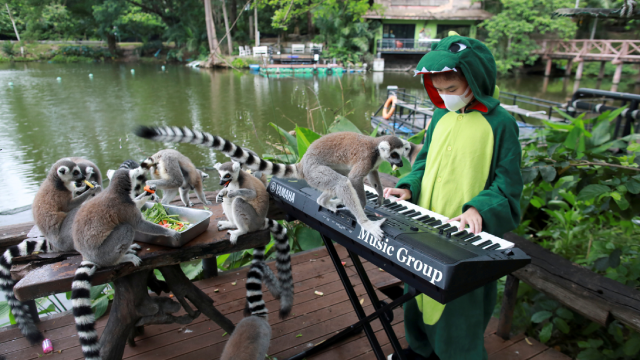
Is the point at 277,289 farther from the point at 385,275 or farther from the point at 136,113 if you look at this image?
the point at 136,113

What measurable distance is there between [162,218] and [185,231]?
38 cm

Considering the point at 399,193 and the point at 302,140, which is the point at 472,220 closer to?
the point at 399,193

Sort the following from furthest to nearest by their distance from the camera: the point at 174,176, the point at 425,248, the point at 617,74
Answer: the point at 617,74
the point at 174,176
the point at 425,248

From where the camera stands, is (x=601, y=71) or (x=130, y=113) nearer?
(x=130, y=113)

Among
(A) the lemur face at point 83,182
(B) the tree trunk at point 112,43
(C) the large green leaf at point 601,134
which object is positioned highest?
(B) the tree trunk at point 112,43

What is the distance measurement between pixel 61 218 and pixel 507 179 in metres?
2.39

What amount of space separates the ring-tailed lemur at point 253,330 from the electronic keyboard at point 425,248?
1.88ft

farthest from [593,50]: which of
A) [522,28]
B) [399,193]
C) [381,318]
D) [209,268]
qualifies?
[381,318]

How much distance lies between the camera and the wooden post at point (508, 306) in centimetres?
231

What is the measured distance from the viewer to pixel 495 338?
243 cm

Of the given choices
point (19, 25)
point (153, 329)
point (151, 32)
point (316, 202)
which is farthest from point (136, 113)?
point (19, 25)

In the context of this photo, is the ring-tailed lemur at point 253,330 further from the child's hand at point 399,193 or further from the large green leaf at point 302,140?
the large green leaf at point 302,140

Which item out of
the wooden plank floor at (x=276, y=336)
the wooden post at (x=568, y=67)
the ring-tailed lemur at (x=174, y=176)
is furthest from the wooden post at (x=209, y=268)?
the wooden post at (x=568, y=67)

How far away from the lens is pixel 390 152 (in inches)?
66.4
